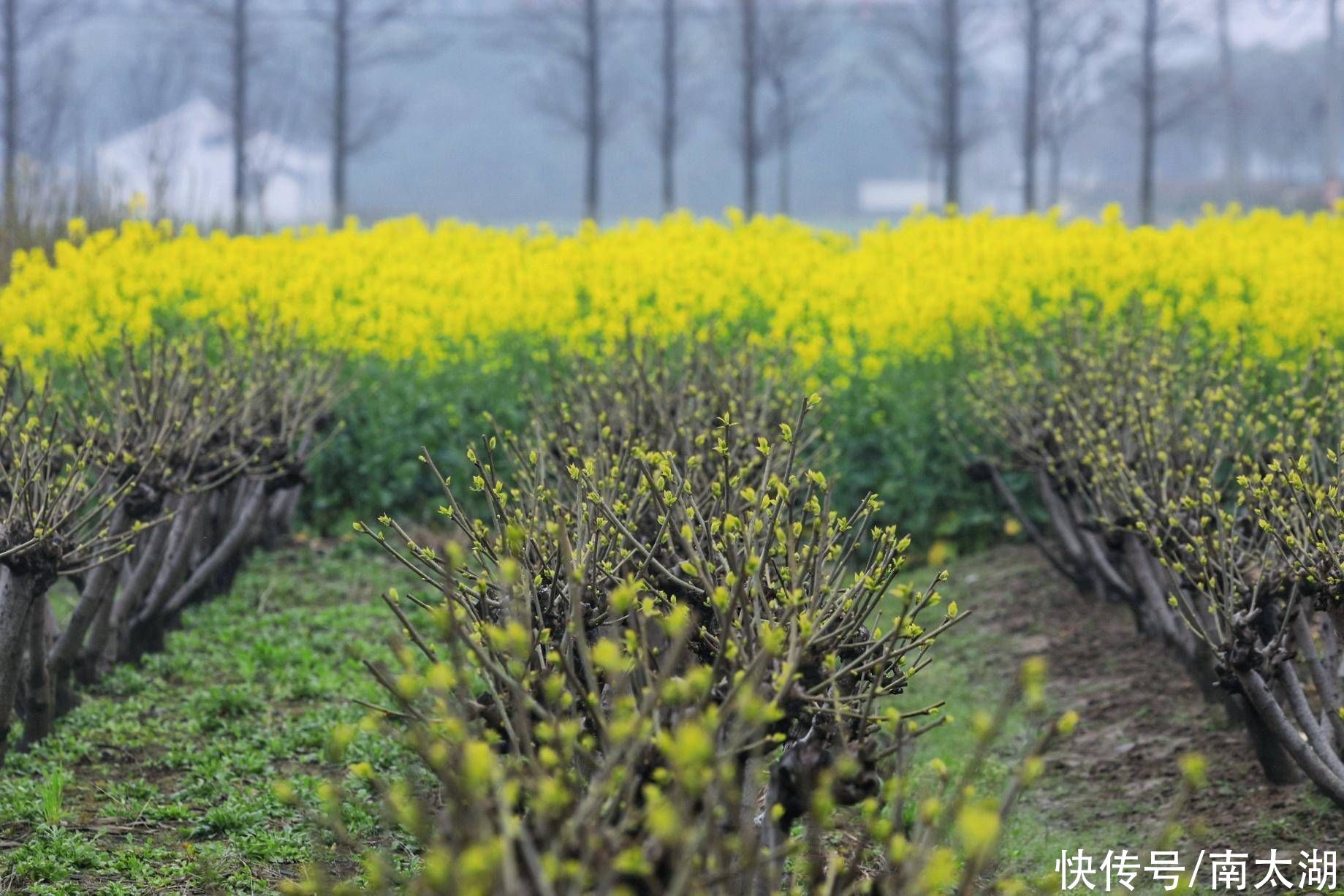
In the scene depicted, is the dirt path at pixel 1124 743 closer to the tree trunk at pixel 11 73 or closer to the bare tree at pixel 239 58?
the bare tree at pixel 239 58

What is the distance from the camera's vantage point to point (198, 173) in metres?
27.9

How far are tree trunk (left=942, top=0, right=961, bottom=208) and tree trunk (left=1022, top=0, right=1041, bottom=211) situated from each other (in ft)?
4.47

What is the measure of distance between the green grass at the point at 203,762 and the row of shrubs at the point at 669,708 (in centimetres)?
30

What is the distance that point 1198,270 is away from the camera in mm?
9359

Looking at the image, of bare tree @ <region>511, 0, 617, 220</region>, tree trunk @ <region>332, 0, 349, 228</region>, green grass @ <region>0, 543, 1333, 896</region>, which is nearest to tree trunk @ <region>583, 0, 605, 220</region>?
bare tree @ <region>511, 0, 617, 220</region>

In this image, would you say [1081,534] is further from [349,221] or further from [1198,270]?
[349,221]

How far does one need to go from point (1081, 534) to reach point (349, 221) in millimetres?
7568

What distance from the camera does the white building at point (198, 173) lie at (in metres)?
16.9

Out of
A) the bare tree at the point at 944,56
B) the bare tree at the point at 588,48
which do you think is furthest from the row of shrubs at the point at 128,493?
the bare tree at the point at 588,48

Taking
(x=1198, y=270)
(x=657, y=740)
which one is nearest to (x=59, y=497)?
(x=657, y=740)

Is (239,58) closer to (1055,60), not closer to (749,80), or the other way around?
(749,80)

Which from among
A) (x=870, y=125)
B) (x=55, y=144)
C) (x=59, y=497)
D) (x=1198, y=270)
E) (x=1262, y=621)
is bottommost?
(x=1262, y=621)

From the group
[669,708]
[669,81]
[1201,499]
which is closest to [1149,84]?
[669,81]

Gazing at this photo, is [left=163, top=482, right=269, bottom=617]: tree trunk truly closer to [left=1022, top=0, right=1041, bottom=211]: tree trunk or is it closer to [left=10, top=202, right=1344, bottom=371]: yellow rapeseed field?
[left=10, top=202, right=1344, bottom=371]: yellow rapeseed field
